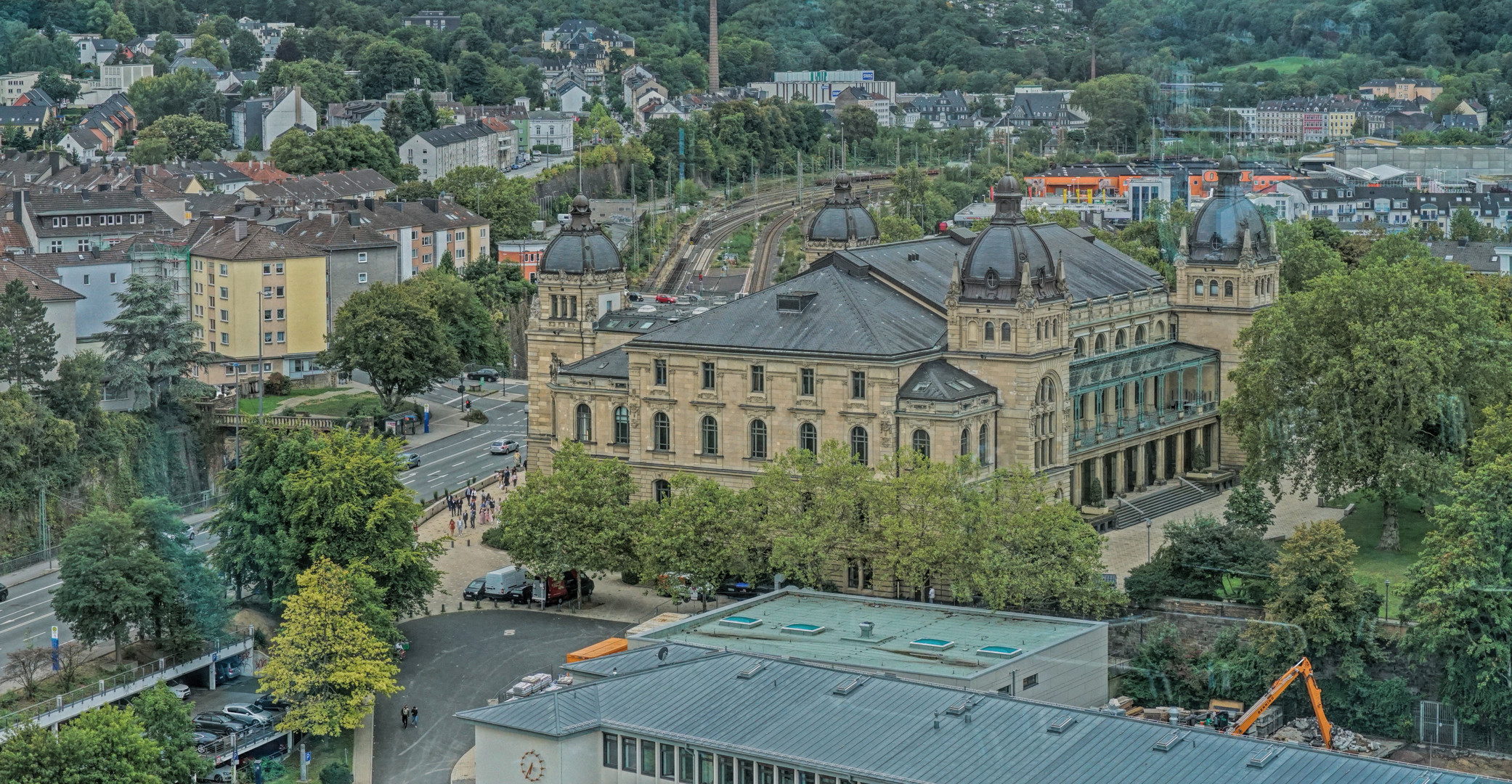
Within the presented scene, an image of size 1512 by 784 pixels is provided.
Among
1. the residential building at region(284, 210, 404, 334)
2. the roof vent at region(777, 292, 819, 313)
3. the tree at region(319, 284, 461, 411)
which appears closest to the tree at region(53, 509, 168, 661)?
the roof vent at region(777, 292, 819, 313)

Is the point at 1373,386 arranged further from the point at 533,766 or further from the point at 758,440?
the point at 533,766

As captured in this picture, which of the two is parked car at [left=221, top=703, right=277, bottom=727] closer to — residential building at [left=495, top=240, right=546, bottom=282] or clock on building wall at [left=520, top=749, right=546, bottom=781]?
clock on building wall at [left=520, top=749, right=546, bottom=781]

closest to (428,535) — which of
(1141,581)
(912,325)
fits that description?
(912,325)

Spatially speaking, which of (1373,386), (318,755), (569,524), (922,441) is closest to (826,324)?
(922,441)

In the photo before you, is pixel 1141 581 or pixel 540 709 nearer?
pixel 540 709

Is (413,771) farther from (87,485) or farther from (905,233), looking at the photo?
(905,233)

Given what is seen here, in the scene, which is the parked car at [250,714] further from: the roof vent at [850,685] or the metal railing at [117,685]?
the roof vent at [850,685]
